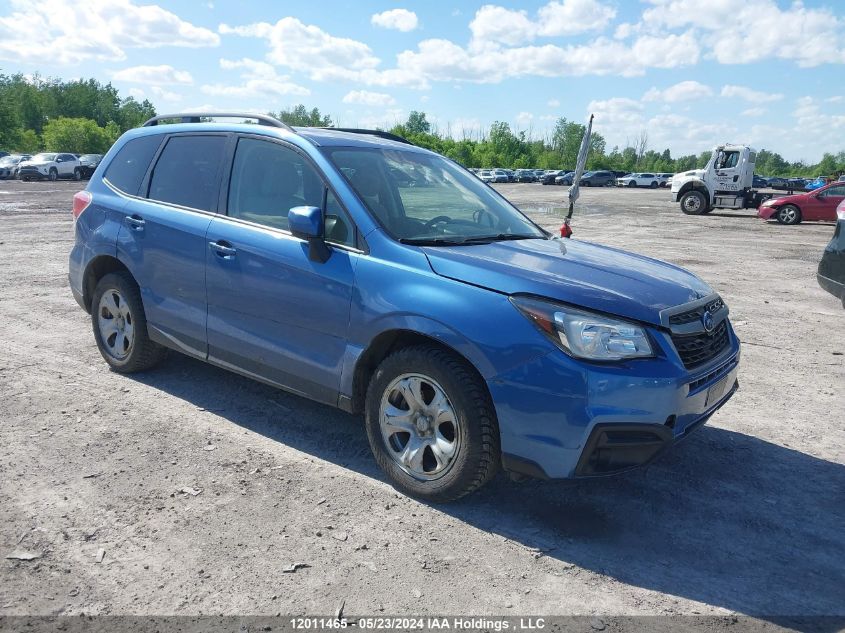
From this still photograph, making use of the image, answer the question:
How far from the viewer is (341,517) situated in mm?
3387

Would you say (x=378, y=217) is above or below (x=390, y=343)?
above

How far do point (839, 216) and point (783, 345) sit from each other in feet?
4.51

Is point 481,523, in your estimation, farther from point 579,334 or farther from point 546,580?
point 579,334

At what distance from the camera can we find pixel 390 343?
367cm

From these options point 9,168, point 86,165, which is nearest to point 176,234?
point 86,165

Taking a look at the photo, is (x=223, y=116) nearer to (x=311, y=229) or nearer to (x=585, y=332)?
(x=311, y=229)

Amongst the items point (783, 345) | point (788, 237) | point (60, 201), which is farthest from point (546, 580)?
point (60, 201)

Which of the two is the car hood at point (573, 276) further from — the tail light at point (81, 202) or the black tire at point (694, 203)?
the black tire at point (694, 203)

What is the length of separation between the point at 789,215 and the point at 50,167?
39.6 m

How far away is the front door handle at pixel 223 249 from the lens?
4223 millimetres

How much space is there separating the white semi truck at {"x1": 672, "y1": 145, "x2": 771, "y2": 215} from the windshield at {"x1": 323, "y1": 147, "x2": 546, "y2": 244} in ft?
78.0

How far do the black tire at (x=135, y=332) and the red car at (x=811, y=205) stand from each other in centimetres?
2305

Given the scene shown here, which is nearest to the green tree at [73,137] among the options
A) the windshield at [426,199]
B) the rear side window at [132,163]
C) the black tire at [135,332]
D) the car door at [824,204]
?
the car door at [824,204]

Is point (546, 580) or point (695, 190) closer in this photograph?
point (546, 580)
